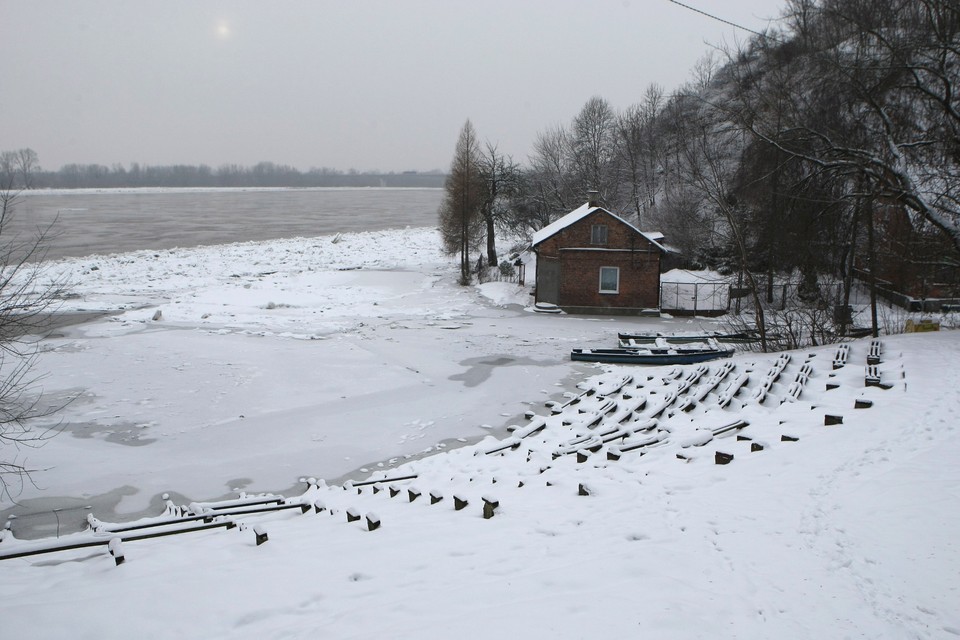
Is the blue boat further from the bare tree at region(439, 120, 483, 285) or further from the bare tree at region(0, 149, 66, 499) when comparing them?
→ the bare tree at region(439, 120, 483, 285)

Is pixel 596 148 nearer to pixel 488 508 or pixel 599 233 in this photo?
pixel 599 233

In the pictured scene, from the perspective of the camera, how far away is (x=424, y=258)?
51.9 meters

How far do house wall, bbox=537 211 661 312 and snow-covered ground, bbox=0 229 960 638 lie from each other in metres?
9.80

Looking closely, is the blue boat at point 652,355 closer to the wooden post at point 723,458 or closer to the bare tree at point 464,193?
the wooden post at point 723,458

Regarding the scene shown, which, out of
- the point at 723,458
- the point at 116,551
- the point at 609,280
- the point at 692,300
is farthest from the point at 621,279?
the point at 116,551

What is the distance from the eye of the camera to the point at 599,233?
2931 centimetres

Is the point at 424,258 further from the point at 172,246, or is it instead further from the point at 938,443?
the point at 938,443

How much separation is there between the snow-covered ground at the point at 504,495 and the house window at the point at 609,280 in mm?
10244

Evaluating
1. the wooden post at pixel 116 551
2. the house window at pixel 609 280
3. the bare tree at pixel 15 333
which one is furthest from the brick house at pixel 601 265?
the wooden post at pixel 116 551

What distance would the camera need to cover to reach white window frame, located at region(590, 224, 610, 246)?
29.2m

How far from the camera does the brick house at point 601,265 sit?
2908cm

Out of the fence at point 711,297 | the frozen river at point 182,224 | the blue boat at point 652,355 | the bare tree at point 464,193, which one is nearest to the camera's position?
the blue boat at point 652,355

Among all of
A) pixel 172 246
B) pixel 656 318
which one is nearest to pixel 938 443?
pixel 656 318

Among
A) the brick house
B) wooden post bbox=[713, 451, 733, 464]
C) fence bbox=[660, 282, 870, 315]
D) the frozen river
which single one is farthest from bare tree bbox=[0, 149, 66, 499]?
the frozen river
